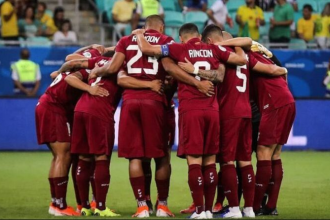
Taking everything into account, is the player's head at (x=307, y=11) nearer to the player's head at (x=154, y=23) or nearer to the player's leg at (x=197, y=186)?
the player's head at (x=154, y=23)

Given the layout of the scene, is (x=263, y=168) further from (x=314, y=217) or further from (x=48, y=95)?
(x=48, y=95)

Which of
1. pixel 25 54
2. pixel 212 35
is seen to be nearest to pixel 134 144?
pixel 212 35

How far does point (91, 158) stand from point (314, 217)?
2814 mm

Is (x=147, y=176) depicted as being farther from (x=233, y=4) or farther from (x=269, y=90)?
(x=233, y=4)

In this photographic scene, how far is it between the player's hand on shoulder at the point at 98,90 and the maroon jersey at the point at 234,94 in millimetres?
1409

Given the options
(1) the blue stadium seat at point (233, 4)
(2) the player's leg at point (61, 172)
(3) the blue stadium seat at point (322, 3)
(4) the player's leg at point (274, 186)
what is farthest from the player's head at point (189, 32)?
(3) the blue stadium seat at point (322, 3)

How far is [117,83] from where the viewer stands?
11500 millimetres

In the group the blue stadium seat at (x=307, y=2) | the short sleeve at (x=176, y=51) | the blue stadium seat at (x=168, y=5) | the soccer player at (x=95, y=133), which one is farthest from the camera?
the blue stadium seat at (x=307, y=2)

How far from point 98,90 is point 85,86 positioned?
17cm

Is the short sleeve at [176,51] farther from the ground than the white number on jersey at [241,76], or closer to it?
farther from the ground

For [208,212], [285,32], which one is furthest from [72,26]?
[208,212]

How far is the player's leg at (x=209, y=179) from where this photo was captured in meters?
11.0

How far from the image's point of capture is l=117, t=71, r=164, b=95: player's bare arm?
444 inches

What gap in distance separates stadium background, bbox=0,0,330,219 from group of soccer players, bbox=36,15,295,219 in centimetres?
54
